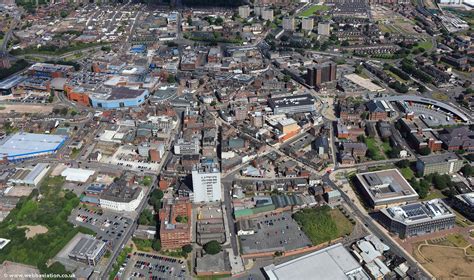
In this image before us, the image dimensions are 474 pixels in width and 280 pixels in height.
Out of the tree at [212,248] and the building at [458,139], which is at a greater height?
the building at [458,139]

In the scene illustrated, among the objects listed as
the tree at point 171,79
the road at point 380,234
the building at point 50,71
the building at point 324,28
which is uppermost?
the building at point 324,28

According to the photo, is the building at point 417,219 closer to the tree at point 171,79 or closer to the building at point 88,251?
the building at point 88,251

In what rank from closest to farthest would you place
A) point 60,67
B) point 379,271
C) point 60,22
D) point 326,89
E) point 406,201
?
point 379,271, point 406,201, point 326,89, point 60,67, point 60,22

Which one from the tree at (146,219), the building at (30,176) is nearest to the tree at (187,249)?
the tree at (146,219)

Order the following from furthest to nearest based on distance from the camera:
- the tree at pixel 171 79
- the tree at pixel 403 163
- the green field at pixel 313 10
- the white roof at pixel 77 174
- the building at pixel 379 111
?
1. the green field at pixel 313 10
2. the tree at pixel 171 79
3. the building at pixel 379 111
4. the tree at pixel 403 163
5. the white roof at pixel 77 174

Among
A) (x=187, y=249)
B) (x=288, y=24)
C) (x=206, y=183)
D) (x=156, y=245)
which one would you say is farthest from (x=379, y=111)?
(x=288, y=24)

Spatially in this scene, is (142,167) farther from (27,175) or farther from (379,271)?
(379,271)

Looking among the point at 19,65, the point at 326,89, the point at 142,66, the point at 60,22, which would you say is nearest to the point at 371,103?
the point at 326,89

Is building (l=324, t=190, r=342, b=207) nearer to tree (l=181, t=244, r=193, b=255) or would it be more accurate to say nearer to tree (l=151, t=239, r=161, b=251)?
tree (l=181, t=244, r=193, b=255)
